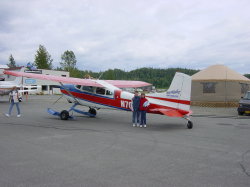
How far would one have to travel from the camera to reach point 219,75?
22.0 m

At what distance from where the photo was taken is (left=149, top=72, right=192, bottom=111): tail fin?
947 centimetres

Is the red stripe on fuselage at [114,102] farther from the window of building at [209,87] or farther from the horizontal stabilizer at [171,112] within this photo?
the window of building at [209,87]

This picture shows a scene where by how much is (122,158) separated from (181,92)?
499 cm

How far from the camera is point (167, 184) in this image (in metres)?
4.00

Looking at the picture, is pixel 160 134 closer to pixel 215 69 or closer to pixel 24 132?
pixel 24 132

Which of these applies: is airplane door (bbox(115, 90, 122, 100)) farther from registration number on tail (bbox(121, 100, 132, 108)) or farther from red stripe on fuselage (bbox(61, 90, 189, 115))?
registration number on tail (bbox(121, 100, 132, 108))

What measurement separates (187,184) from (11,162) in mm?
3728

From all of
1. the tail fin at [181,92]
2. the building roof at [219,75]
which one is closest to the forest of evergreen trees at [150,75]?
the building roof at [219,75]

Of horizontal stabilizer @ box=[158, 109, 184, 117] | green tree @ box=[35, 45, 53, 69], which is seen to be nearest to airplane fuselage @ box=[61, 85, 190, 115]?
horizontal stabilizer @ box=[158, 109, 184, 117]

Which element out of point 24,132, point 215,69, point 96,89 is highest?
point 215,69

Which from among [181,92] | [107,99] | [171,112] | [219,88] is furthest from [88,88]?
[219,88]

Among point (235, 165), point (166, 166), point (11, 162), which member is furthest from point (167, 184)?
point (11, 162)

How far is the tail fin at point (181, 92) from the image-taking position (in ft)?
31.1

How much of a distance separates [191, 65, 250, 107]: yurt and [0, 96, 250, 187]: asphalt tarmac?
13.4 meters
